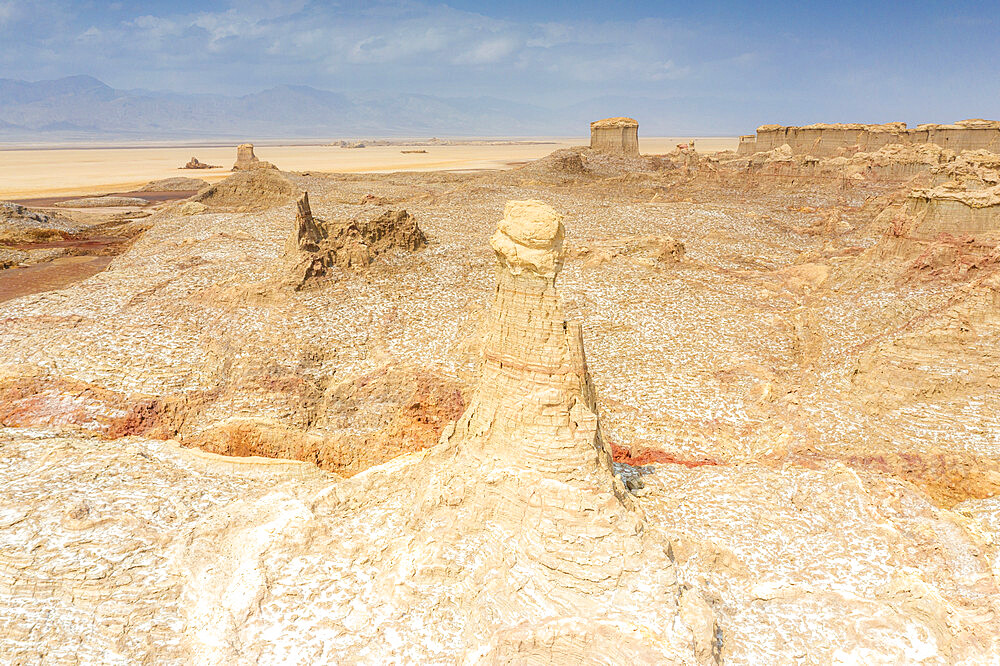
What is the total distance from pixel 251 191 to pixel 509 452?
39800mm

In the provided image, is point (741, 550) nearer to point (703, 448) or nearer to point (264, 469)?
point (703, 448)

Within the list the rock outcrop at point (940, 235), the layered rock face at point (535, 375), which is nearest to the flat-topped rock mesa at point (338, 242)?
the layered rock face at point (535, 375)

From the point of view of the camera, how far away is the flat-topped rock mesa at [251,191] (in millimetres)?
39812

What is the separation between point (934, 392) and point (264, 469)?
14.3 metres

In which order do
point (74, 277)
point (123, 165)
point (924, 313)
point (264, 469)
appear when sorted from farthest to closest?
point (123, 165), point (74, 277), point (924, 313), point (264, 469)

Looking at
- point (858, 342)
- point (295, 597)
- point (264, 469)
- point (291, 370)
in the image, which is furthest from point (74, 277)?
point (858, 342)

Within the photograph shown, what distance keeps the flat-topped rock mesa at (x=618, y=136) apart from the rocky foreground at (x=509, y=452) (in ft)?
136

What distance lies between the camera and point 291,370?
14.3 metres

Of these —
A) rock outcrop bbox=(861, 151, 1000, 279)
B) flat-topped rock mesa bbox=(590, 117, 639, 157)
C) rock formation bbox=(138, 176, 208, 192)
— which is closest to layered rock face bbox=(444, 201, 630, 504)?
rock outcrop bbox=(861, 151, 1000, 279)

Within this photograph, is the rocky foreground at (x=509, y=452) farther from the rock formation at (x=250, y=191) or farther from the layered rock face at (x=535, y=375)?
the rock formation at (x=250, y=191)

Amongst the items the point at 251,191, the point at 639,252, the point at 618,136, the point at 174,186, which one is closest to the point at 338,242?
the point at 639,252

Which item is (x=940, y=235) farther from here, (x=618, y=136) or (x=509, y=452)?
(x=618, y=136)

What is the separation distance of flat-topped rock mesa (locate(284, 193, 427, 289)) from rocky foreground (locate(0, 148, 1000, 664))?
0.41 feet

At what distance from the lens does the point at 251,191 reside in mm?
41125
